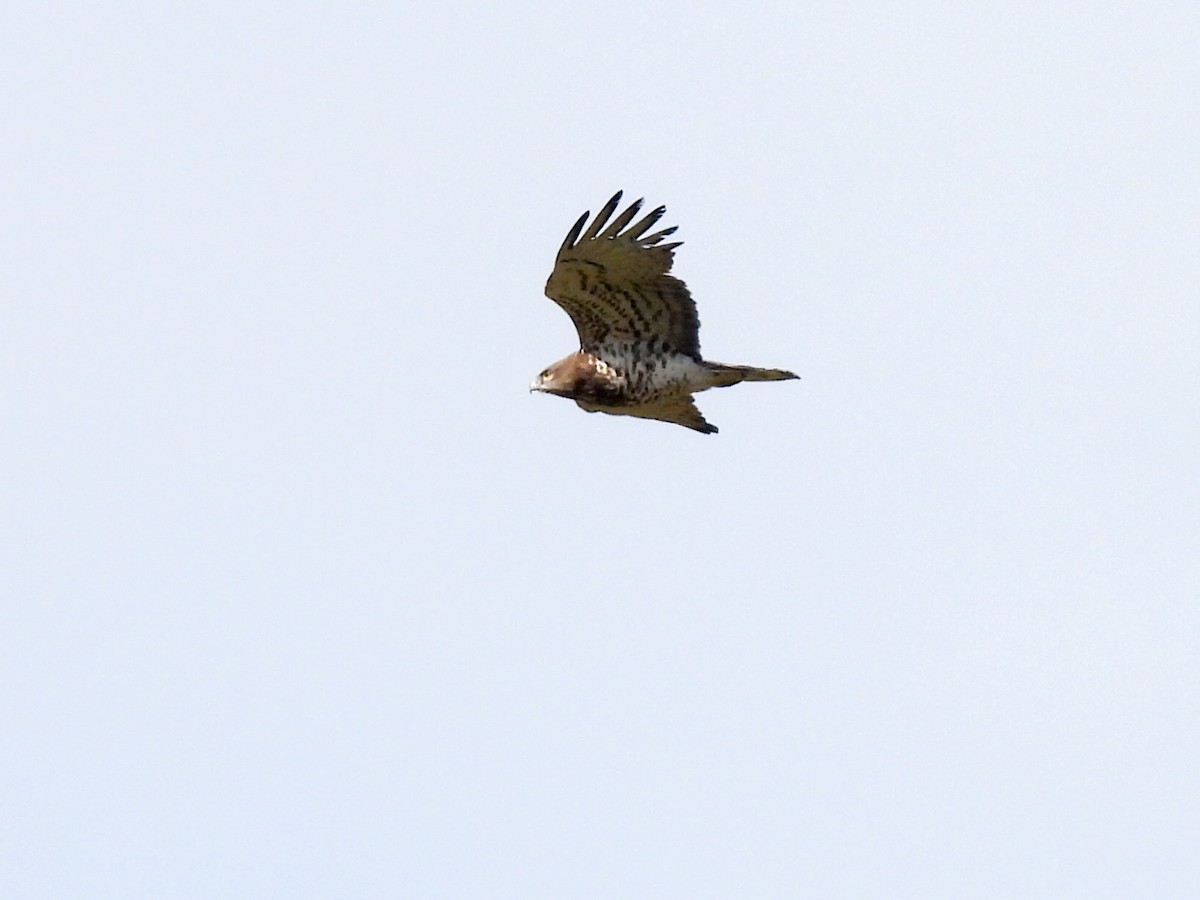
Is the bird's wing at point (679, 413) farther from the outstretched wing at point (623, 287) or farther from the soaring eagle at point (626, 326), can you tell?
the outstretched wing at point (623, 287)

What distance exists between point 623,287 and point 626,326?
47 centimetres

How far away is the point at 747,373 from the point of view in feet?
67.3

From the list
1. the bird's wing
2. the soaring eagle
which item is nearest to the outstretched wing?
the soaring eagle

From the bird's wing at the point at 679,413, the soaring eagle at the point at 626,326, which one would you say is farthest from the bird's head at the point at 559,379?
the bird's wing at the point at 679,413

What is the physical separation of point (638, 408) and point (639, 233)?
209 centimetres

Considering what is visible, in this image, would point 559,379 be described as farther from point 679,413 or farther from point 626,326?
point 679,413

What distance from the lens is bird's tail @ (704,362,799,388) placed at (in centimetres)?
2042

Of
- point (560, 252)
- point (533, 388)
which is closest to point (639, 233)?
point (560, 252)

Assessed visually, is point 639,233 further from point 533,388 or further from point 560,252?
point 533,388

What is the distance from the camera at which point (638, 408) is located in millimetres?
21250

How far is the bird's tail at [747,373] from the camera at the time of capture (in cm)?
2042

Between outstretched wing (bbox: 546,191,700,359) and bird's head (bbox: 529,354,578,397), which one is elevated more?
outstretched wing (bbox: 546,191,700,359)

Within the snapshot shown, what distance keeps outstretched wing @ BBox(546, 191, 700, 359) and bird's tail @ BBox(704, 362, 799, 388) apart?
19 cm

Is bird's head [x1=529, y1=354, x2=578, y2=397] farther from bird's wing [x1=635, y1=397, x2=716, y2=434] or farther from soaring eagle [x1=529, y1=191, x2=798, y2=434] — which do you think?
bird's wing [x1=635, y1=397, x2=716, y2=434]
